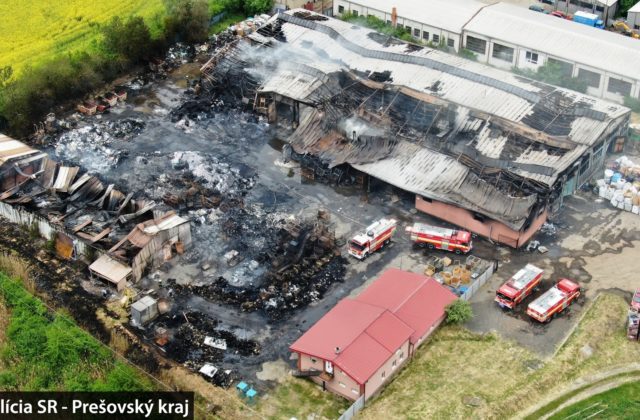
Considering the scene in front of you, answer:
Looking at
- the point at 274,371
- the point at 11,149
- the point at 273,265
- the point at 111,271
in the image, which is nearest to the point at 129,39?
the point at 11,149

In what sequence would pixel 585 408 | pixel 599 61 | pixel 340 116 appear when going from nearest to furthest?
pixel 585 408, pixel 340 116, pixel 599 61

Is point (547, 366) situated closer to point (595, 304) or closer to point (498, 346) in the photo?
point (498, 346)

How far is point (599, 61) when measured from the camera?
2958 inches

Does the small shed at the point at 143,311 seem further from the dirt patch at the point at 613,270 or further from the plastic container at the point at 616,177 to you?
the plastic container at the point at 616,177

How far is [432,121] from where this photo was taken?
2625 inches

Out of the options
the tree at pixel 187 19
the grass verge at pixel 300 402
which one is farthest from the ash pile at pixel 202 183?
the tree at pixel 187 19

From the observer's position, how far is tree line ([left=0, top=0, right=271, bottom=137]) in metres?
73.1

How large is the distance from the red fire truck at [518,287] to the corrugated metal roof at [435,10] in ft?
111

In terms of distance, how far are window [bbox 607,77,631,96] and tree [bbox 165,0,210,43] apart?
40157mm

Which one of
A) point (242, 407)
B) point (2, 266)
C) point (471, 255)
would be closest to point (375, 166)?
point (471, 255)

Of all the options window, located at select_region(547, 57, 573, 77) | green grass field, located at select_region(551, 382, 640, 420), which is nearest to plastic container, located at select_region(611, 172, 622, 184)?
window, located at select_region(547, 57, 573, 77)

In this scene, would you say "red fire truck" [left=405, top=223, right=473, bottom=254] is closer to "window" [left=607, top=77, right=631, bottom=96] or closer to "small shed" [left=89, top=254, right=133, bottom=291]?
"small shed" [left=89, top=254, right=133, bottom=291]

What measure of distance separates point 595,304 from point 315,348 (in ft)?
63.1

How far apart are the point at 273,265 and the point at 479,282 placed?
45.9ft
